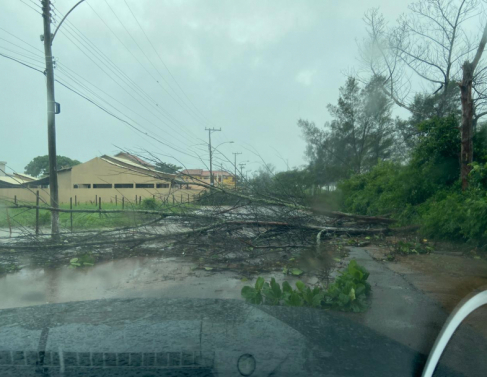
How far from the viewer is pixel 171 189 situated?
26.5ft

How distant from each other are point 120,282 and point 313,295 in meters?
3.75

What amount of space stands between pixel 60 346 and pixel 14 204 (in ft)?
20.4

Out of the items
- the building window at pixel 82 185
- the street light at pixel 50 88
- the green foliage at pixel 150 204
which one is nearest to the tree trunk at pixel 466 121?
the green foliage at pixel 150 204

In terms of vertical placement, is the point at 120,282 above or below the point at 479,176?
below

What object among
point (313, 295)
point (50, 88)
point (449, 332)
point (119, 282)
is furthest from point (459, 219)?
point (50, 88)

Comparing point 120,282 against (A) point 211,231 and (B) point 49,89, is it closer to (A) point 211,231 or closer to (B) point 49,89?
(A) point 211,231

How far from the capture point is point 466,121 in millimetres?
10766

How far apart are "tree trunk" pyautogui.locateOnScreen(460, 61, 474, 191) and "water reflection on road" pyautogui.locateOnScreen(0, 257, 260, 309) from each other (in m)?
6.68

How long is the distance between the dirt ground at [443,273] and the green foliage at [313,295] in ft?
3.79

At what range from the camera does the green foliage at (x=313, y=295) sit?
4.92m

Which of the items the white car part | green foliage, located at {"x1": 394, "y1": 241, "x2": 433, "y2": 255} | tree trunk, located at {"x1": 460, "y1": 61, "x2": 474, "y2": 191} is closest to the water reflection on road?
the white car part

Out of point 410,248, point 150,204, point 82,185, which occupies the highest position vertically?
point 82,185

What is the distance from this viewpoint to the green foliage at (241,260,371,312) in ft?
16.1

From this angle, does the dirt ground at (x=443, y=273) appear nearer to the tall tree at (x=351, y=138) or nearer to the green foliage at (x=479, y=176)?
the green foliage at (x=479, y=176)
